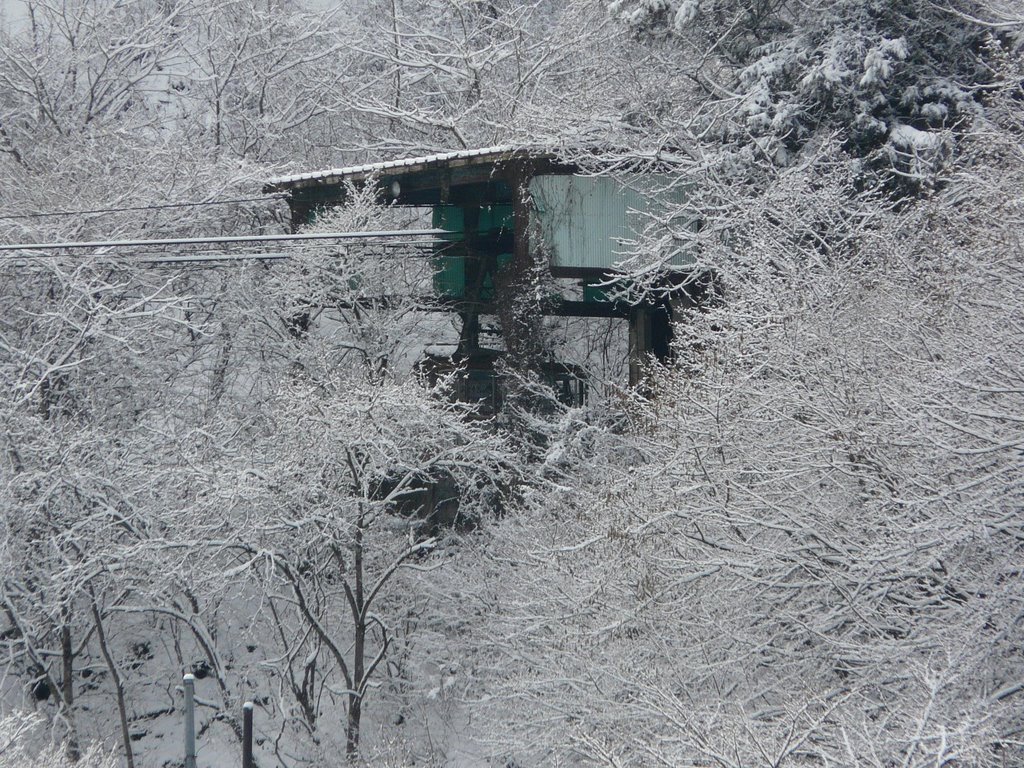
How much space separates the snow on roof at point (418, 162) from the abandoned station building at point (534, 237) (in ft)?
0.07

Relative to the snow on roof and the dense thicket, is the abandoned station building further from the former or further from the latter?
the dense thicket

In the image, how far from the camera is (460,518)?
58.5ft

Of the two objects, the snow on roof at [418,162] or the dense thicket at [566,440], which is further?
the snow on roof at [418,162]

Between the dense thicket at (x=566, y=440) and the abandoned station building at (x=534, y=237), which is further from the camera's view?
the abandoned station building at (x=534, y=237)

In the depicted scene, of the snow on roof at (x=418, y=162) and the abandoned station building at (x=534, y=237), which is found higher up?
the snow on roof at (x=418, y=162)

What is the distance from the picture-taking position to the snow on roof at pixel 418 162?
17031 mm

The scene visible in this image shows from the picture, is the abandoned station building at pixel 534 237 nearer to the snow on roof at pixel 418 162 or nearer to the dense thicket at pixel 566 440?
the snow on roof at pixel 418 162

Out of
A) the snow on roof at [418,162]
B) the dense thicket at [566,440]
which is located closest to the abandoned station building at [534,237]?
the snow on roof at [418,162]

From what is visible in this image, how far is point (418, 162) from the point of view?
59.0 feet

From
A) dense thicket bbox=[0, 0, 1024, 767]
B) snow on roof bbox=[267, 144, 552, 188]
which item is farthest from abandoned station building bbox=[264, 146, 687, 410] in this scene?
dense thicket bbox=[0, 0, 1024, 767]

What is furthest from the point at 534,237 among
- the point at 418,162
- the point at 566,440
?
the point at 566,440

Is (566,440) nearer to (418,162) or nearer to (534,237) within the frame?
(534,237)

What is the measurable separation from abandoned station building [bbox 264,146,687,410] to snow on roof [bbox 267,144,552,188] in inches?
0.9

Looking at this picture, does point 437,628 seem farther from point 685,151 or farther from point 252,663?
point 685,151
